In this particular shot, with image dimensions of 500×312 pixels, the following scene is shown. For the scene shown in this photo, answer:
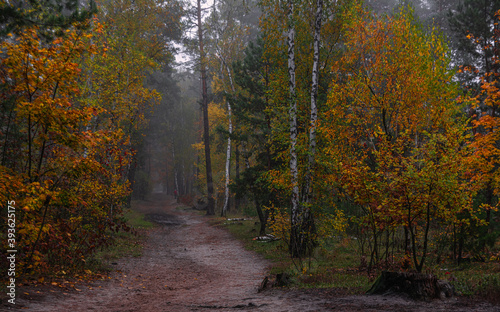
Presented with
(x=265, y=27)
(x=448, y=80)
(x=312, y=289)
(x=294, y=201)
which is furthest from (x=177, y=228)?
(x=448, y=80)

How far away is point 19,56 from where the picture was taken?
5.55 meters

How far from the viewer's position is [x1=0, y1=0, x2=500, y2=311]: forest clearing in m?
5.69

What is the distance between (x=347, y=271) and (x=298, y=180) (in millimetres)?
3621

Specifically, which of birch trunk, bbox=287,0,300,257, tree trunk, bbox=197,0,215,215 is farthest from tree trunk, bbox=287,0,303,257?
tree trunk, bbox=197,0,215,215

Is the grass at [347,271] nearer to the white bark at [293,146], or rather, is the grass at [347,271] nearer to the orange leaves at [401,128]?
the orange leaves at [401,128]

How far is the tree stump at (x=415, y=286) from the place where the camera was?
16.6 ft

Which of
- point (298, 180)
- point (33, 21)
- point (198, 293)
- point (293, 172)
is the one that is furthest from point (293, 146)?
point (33, 21)

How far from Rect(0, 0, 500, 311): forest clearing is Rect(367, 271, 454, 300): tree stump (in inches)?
0.9

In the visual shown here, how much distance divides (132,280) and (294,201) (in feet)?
18.4

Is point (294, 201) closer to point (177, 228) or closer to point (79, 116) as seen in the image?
point (79, 116)

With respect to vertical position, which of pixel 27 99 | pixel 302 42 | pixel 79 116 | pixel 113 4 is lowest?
pixel 79 116

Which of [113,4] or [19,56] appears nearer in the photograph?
[19,56]

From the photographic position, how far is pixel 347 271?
8.42 metres

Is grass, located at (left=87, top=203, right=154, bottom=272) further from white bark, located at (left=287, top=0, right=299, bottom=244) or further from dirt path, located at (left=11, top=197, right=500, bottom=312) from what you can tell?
white bark, located at (left=287, top=0, right=299, bottom=244)
